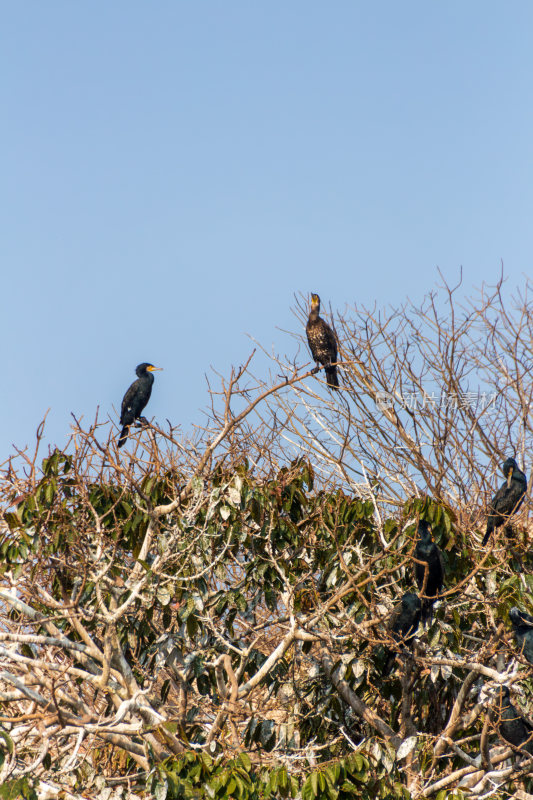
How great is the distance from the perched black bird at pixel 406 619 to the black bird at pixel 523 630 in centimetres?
53

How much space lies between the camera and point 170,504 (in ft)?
16.3

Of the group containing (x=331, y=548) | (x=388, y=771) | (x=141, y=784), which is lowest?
(x=388, y=771)

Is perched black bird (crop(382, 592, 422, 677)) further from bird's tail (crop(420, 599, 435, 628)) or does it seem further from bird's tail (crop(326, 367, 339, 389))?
bird's tail (crop(326, 367, 339, 389))

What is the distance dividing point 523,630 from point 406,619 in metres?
0.65

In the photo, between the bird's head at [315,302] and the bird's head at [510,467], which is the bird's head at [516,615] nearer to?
the bird's head at [510,467]

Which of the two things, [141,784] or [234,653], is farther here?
[234,653]

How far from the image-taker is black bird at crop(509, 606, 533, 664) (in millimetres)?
4594

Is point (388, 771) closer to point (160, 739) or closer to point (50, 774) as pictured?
point (160, 739)

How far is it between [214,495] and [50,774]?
175 centimetres

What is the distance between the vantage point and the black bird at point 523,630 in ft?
15.1

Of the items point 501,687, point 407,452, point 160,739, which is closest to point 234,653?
point 160,739

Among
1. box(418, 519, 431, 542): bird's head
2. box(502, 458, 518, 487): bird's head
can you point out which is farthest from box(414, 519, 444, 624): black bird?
box(502, 458, 518, 487): bird's head

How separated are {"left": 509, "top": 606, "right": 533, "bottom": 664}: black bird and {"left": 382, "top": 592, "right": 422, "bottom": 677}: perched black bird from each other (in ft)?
1.74

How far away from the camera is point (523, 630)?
15.3ft
